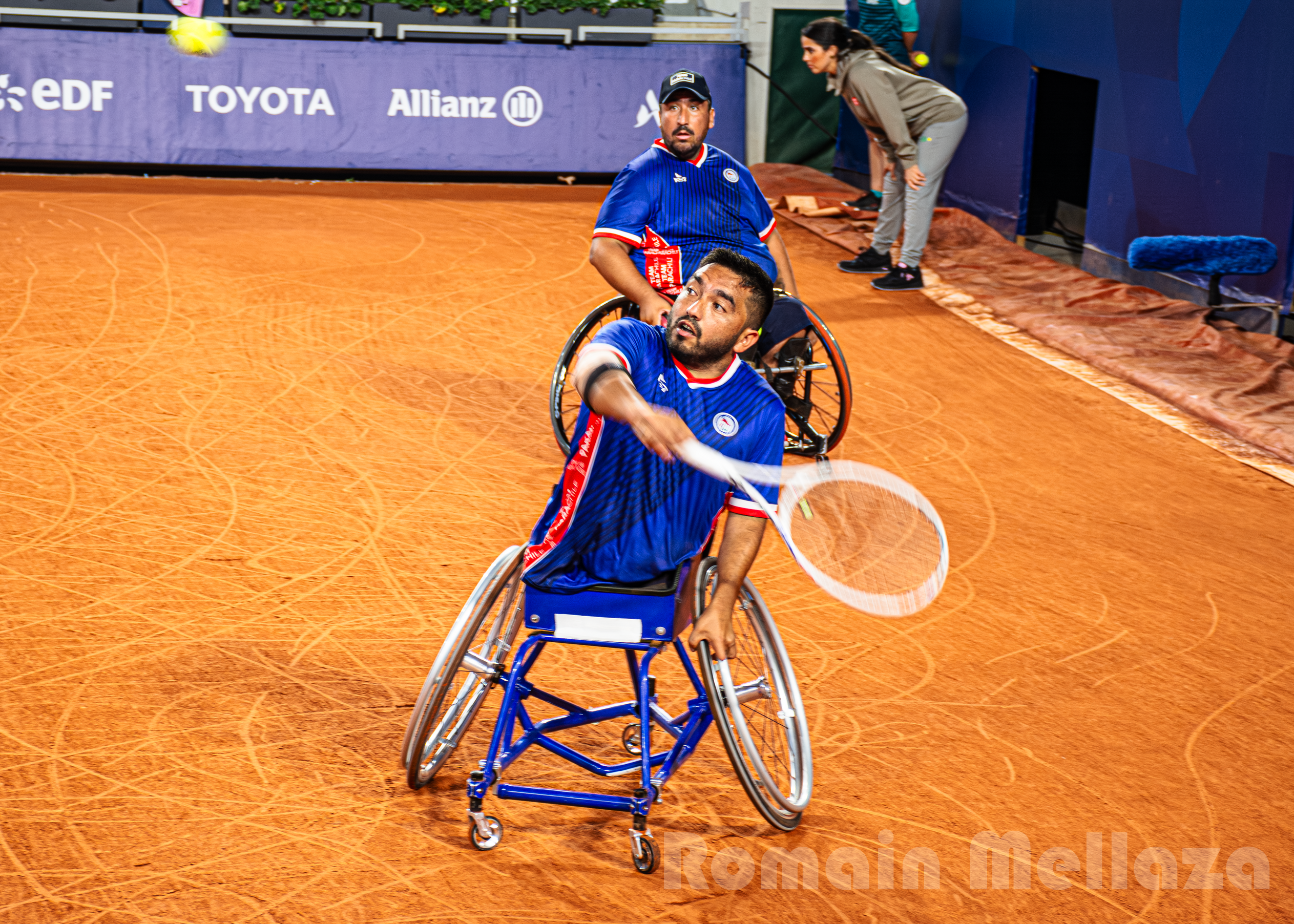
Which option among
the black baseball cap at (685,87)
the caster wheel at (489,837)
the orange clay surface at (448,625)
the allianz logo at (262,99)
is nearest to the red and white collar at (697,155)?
the black baseball cap at (685,87)

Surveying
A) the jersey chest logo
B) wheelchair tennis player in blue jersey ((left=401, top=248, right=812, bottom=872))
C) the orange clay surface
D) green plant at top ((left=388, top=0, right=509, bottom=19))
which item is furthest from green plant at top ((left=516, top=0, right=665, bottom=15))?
the jersey chest logo

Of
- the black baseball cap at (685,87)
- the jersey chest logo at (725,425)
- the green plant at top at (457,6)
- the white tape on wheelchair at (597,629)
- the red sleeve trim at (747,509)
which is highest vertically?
the green plant at top at (457,6)

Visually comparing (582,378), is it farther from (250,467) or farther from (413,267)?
(413,267)

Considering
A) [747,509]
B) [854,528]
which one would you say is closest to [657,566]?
[747,509]

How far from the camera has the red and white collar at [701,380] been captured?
3.74m

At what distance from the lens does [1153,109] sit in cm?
1041

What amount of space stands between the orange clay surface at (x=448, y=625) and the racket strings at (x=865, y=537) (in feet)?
1.02

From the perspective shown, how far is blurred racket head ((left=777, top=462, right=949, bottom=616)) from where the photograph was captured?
382 cm

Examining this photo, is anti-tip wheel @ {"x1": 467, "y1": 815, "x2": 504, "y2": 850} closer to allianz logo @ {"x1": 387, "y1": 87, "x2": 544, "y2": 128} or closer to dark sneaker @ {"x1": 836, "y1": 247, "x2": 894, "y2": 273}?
dark sneaker @ {"x1": 836, "y1": 247, "x2": 894, "y2": 273}

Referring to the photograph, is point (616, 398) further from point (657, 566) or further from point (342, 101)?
point (342, 101)

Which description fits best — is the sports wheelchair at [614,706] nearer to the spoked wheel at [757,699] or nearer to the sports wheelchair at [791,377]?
the spoked wheel at [757,699]

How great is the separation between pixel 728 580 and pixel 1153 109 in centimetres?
854

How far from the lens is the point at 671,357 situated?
376cm

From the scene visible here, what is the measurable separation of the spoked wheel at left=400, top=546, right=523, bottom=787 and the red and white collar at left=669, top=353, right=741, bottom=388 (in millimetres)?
713
